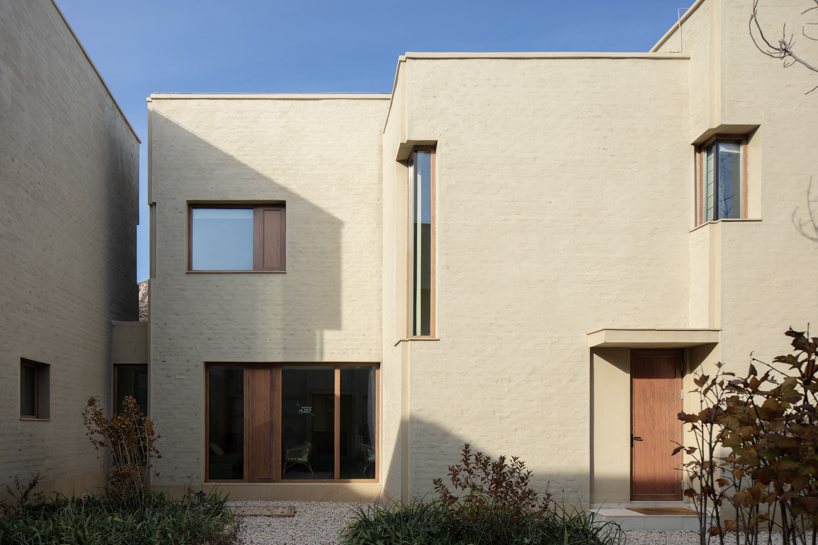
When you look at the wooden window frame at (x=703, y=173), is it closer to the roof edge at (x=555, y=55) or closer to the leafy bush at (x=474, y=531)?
the roof edge at (x=555, y=55)

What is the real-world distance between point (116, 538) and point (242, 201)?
20.2 ft

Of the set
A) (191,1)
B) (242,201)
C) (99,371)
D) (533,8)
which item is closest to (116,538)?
(99,371)

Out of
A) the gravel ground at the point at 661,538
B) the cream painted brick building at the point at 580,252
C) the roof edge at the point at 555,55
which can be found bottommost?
the gravel ground at the point at 661,538

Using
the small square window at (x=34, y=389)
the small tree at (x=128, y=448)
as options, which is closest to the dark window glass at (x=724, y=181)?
the small tree at (x=128, y=448)

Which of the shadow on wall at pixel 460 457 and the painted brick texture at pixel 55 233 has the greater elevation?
the painted brick texture at pixel 55 233

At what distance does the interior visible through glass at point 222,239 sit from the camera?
11562mm

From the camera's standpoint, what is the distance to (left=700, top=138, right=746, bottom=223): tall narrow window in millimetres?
9039

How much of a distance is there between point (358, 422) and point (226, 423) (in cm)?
220

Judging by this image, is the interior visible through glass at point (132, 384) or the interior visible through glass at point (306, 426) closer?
the interior visible through glass at point (306, 426)

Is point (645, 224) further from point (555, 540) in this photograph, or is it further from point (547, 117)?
point (555, 540)

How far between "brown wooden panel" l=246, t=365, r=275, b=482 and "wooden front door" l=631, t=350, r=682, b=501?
5.74m

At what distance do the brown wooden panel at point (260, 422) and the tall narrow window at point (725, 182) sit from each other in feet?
23.8

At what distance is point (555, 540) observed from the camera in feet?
22.0

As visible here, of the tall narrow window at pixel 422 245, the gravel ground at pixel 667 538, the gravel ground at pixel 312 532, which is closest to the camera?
the gravel ground at pixel 667 538
